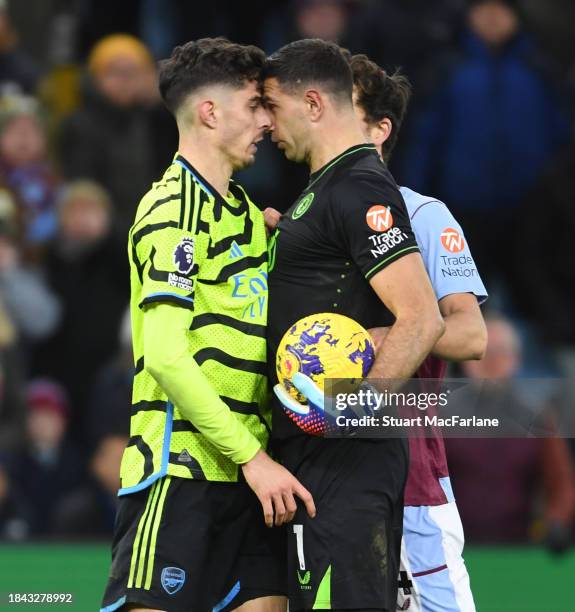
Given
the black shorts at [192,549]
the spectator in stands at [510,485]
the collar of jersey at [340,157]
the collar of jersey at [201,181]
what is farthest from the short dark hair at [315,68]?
the spectator in stands at [510,485]

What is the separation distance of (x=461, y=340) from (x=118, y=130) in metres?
→ 5.86

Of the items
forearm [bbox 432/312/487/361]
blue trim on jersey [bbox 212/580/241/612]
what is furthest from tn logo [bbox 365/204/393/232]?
blue trim on jersey [bbox 212/580/241/612]

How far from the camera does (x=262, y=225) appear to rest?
5.13m

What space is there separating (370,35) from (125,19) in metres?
2.18

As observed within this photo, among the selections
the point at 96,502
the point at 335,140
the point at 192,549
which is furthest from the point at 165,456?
the point at 96,502

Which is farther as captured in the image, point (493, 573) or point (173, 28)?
point (173, 28)

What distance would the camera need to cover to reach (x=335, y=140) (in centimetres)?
498

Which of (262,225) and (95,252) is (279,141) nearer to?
(262,225)

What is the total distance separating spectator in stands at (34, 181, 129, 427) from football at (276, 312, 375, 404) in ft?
18.0

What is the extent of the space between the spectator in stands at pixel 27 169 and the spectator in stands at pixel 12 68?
664mm

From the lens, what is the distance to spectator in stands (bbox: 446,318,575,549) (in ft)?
28.8

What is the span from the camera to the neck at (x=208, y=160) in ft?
16.4

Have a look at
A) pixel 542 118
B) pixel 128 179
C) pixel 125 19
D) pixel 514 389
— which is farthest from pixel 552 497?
pixel 125 19

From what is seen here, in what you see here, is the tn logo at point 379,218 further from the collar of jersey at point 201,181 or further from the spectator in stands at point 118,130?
the spectator in stands at point 118,130
